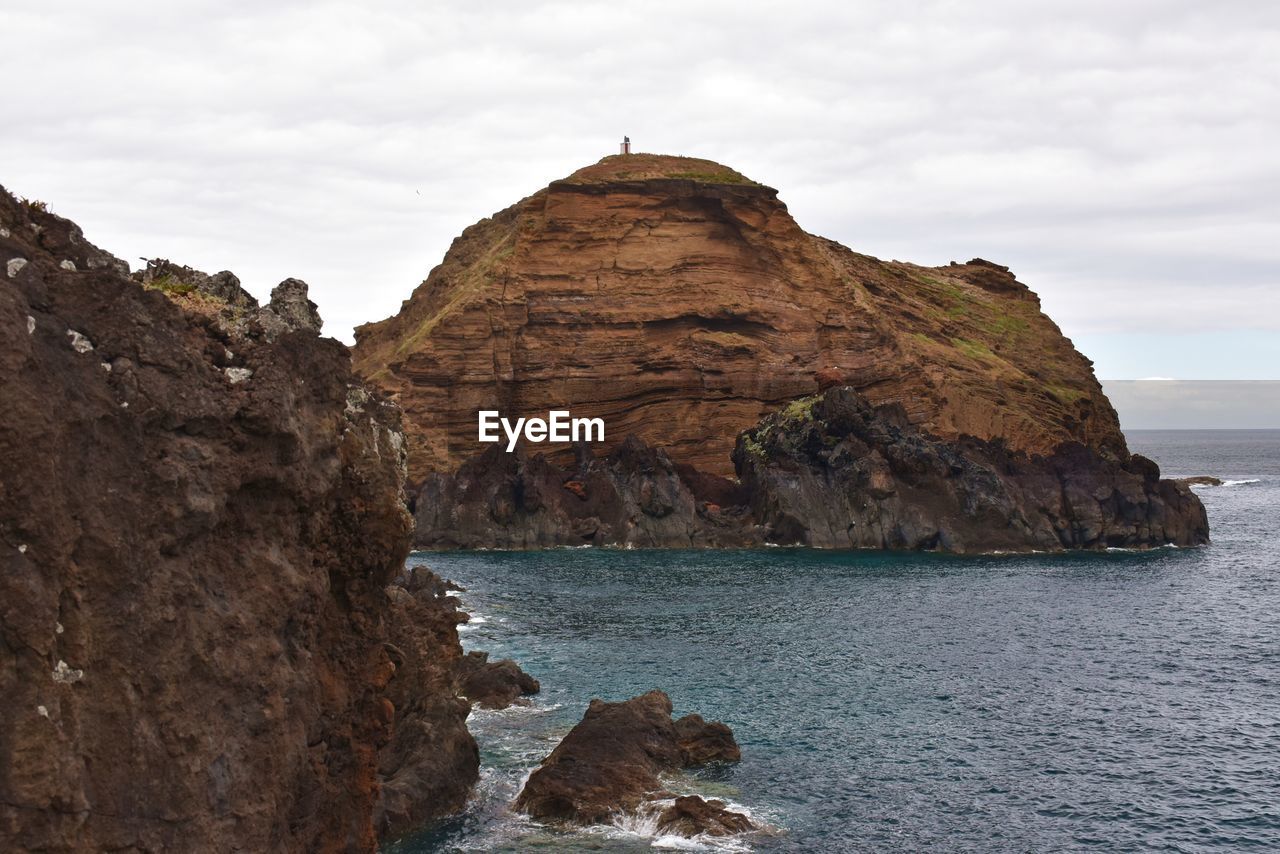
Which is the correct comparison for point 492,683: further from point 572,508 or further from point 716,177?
point 716,177

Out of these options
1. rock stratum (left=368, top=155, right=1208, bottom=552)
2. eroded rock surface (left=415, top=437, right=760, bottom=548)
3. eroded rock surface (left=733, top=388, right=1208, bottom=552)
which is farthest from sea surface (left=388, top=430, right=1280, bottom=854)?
eroded rock surface (left=415, top=437, right=760, bottom=548)

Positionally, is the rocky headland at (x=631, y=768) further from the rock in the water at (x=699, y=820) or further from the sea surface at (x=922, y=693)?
the sea surface at (x=922, y=693)

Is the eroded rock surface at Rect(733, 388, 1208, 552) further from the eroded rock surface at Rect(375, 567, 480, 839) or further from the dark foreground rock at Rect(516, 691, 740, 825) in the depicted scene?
the eroded rock surface at Rect(375, 567, 480, 839)

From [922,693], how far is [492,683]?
55.5 feet

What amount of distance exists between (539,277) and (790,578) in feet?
189

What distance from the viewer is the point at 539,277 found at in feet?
411

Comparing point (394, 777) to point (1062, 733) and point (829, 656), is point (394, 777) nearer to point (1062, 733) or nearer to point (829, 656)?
point (1062, 733)

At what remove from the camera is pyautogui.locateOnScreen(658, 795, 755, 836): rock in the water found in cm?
2905

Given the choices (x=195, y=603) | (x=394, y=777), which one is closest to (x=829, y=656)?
(x=394, y=777)

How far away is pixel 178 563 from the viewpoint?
1462cm

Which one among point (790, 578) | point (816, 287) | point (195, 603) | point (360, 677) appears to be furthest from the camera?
point (816, 287)

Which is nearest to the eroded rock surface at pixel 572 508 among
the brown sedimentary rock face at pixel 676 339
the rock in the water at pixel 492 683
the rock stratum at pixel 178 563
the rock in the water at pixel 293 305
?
the brown sedimentary rock face at pixel 676 339
